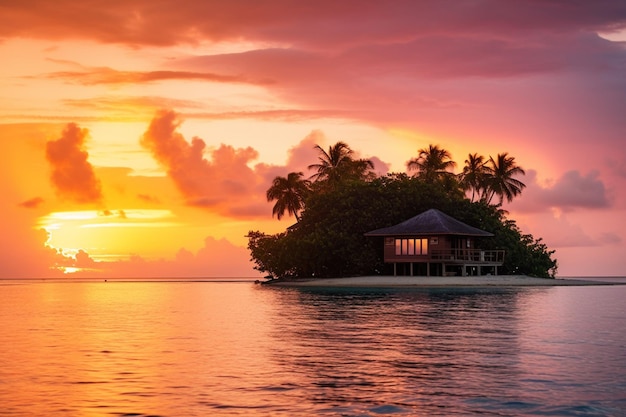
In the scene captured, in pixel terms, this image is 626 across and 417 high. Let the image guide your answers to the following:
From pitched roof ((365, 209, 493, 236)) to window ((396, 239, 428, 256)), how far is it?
3.87 ft

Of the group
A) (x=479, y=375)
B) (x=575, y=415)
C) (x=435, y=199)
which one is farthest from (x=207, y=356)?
(x=435, y=199)

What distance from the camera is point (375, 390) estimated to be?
18.5 m

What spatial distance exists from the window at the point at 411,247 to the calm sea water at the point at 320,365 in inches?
1481

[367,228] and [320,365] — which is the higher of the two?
[367,228]

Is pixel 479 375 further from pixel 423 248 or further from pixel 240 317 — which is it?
pixel 423 248

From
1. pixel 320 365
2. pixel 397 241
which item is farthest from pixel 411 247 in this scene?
pixel 320 365

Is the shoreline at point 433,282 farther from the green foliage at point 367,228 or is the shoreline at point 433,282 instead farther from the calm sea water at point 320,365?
the calm sea water at point 320,365

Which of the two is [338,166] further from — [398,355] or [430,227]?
[398,355]

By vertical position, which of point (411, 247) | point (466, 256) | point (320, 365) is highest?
point (411, 247)

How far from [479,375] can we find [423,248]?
2371 inches

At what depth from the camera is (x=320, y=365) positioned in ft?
74.1

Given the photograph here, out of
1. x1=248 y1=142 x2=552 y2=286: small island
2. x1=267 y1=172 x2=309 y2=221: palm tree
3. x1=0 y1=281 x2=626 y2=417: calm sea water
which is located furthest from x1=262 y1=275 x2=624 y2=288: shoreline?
x1=0 y1=281 x2=626 y2=417: calm sea water

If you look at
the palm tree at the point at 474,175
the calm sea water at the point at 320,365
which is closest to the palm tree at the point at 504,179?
the palm tree at the point at 474,175

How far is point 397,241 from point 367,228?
414cm
